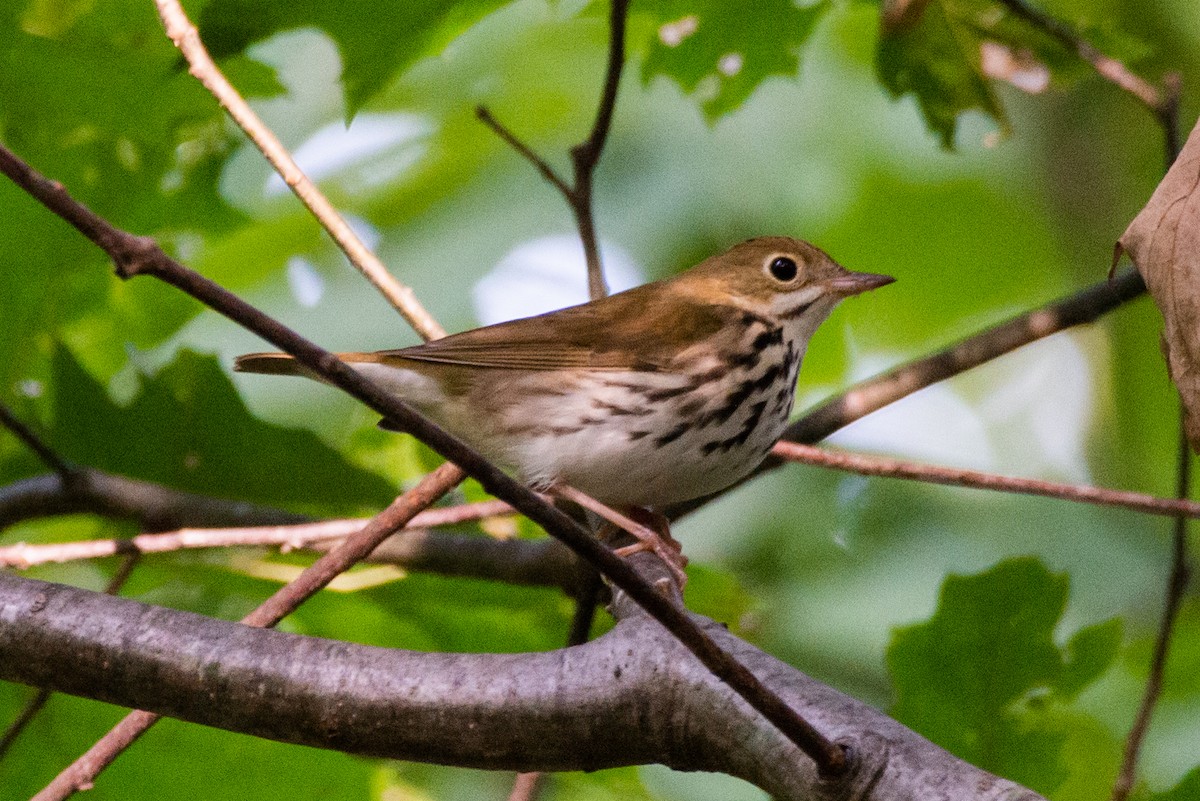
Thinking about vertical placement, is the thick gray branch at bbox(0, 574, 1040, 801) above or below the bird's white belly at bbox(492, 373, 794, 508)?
above

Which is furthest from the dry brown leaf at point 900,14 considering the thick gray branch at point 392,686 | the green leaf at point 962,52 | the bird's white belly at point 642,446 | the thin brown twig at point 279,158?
the thick gray branch at point 392,686

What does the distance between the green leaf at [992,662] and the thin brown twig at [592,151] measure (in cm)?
111

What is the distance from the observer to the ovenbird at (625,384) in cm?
266

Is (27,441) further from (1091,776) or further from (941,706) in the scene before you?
(1091,776)

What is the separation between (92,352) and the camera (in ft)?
11.1

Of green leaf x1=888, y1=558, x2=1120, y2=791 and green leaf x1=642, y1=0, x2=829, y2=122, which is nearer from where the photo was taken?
green leaf x1=888, y1=558, x2=1120, y2=791

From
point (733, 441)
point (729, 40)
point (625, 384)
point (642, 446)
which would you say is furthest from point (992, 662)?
point (729, 40)

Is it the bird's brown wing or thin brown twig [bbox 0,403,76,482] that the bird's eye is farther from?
thin brown twig [bbox 0,403,76,482]

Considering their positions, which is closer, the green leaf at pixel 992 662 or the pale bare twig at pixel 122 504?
the green leaf at pixel 992 662

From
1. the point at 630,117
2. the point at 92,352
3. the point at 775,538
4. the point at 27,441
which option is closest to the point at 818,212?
the point at 630,117

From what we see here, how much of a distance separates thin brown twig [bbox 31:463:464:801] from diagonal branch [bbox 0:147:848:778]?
0.67 metres

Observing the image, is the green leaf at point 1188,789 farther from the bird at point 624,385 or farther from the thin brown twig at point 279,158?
the thin brown twig at point 279,158

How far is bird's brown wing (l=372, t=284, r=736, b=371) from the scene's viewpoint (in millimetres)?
2812

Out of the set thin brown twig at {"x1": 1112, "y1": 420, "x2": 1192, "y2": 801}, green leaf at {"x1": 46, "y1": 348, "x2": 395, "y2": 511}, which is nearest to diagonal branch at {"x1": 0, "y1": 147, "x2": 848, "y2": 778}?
thin brown twig at {"x1": 1112, "y1": 420, "x2": 1192, "y2": 801}
